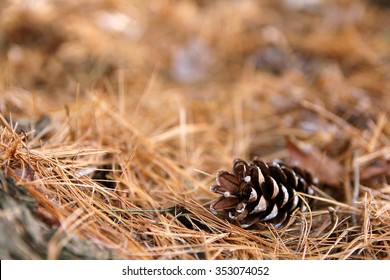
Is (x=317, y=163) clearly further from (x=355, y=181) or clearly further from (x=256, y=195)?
(x=256, y=195)

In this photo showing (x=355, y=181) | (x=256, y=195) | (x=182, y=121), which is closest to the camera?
(x=256, y=195)

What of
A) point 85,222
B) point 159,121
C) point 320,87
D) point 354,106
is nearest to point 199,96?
point 159,121

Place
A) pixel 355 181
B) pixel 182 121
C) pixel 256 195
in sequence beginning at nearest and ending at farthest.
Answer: pixel 256 195
pixel 355 181
pixel 182 121

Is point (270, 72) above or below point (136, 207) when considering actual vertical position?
above

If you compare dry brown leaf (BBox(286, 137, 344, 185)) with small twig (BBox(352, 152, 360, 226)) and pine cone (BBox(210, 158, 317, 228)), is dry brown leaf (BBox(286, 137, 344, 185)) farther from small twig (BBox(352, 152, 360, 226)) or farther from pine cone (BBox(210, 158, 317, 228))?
pine cone (BBox(210, 158, 317, 228))

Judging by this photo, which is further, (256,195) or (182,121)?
(182,121)

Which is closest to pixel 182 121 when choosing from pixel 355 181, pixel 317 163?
pixel 317 163

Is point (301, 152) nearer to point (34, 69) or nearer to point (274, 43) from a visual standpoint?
point (274, 43)
